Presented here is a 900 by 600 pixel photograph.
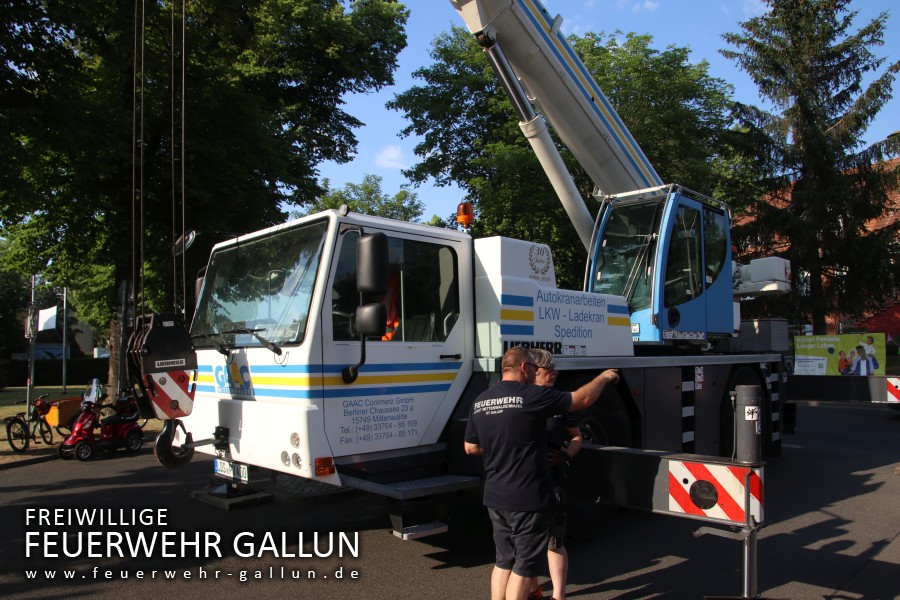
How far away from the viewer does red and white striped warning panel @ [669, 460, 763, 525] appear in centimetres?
372

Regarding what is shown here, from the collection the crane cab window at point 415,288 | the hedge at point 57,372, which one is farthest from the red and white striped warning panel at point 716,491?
the hedge at point 57,372

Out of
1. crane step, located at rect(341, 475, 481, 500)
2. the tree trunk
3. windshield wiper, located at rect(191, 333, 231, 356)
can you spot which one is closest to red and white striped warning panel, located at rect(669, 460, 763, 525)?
crane step, located at rect(341, 475, 481, 500)

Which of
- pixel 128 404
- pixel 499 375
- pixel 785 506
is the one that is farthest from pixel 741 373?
pixel 128 404

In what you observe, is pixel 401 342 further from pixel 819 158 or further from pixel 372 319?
pixel 819 158

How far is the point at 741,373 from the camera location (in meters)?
8.28

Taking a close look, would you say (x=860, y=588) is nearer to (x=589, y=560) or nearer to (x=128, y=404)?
(x=589, y=560)

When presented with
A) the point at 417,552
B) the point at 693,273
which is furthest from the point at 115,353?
the point at 693,273

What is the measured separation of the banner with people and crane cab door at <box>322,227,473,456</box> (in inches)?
538

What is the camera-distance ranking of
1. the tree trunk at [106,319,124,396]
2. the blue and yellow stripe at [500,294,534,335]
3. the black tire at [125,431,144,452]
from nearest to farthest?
the blue and yellow stripe at [500,294,534,335], the black tire at [125,431,144,452], the tree trunk at [106,319,124,396]

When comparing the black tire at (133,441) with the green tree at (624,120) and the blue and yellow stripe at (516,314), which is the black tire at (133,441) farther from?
the green tree at (624,120)

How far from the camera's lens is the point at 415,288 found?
16.8 ft

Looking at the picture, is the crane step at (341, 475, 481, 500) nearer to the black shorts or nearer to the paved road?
the paved road

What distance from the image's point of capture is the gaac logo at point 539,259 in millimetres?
5688

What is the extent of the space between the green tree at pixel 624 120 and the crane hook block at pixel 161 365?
525 inches
